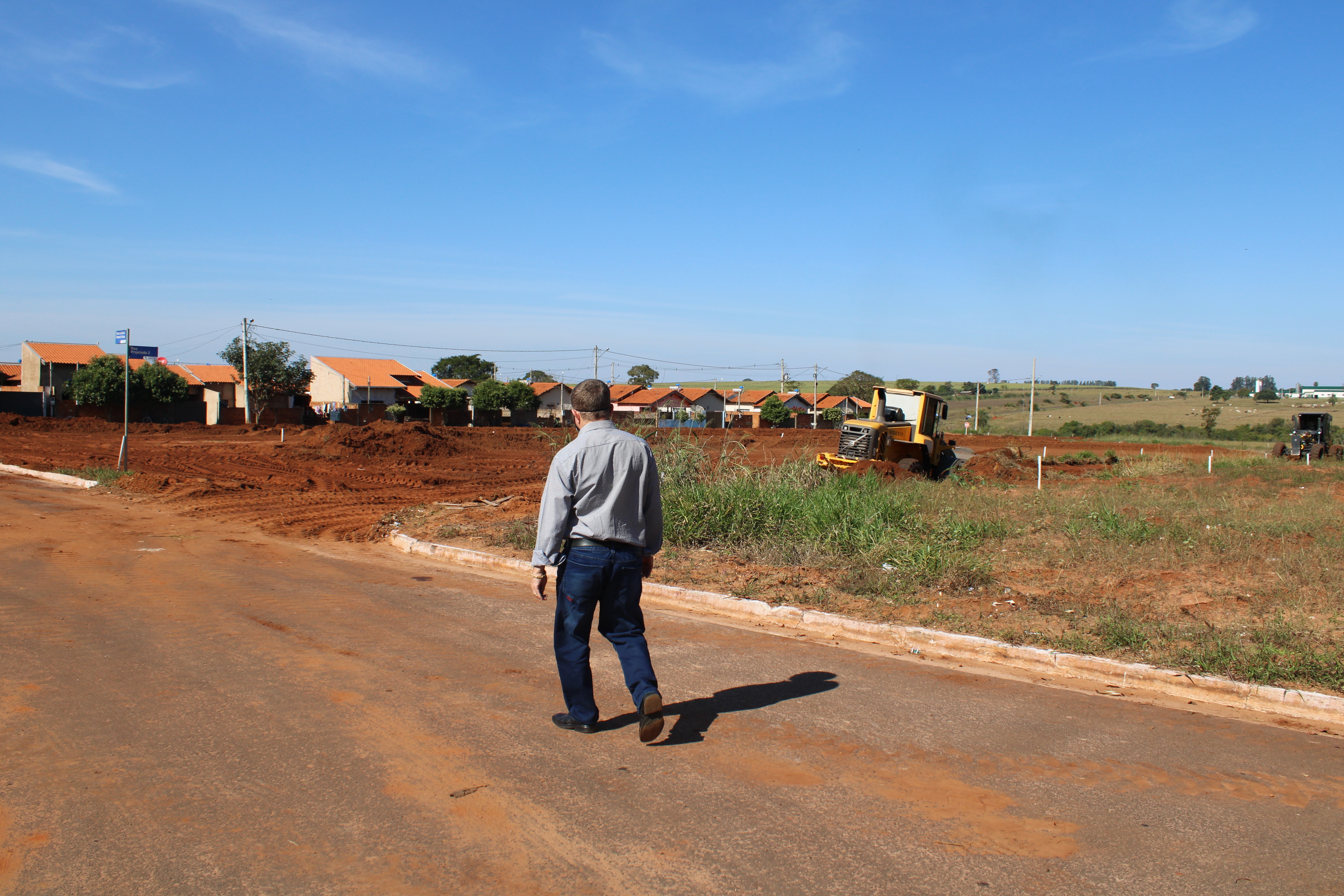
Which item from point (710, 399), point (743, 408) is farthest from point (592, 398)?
point (710, 399)

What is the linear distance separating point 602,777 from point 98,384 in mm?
58459

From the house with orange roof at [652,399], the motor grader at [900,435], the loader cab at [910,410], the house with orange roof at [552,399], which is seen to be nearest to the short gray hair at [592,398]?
the motor grader at [900,435]

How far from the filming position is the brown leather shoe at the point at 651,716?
14.5ft

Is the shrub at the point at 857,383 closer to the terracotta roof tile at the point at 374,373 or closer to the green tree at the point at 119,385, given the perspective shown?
the terracotta roof tile at the point at 374,373

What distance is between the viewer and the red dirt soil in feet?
49.1

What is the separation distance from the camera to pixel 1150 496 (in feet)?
51.3

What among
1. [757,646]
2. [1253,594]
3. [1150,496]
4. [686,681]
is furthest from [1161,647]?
[1150,496]

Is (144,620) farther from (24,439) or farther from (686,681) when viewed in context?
(24,439)

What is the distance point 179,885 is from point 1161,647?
6250 millimetres

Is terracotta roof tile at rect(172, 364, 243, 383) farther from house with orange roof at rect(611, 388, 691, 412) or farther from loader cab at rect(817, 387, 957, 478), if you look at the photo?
loader cab at rect(817, 387, 957, 478)

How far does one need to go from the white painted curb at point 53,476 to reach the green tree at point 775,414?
6091 cm

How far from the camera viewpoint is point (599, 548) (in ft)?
14.8

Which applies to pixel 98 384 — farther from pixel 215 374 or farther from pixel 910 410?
pixel 910 410

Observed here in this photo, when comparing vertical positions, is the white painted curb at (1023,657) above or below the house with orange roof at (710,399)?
below
